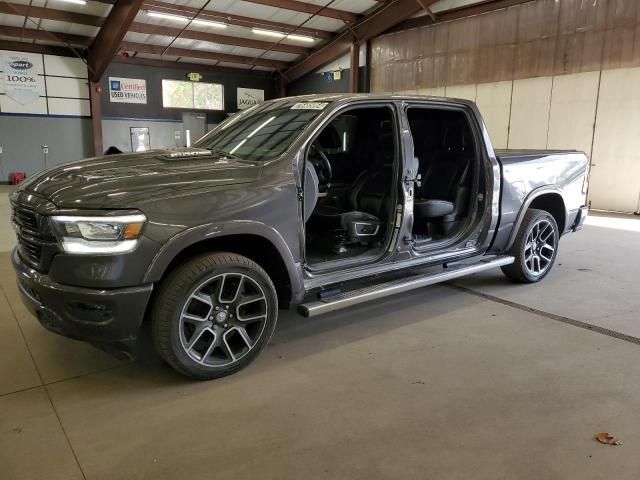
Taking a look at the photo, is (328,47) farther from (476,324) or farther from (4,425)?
(4,425)

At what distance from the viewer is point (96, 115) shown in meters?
17.5

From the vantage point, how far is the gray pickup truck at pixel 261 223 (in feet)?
8.01

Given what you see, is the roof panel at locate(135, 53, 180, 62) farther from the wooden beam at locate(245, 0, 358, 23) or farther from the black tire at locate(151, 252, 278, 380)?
the black tire at locate(151, 252, 278, 380)

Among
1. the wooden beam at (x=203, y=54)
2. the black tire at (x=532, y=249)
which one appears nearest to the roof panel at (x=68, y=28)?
the wooden beam at (x=203, y=54)

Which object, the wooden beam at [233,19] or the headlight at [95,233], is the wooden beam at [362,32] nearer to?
the wooden beam at [233,19]

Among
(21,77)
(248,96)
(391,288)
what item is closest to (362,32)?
(248,96)

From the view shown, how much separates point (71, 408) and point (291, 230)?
1507 mm

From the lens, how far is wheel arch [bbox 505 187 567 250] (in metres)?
4.48

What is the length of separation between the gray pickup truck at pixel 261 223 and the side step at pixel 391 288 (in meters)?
0.01

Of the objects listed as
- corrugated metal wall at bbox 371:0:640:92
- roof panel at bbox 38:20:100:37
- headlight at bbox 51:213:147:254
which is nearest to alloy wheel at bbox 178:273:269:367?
headlight at bbox 51:213:147:254

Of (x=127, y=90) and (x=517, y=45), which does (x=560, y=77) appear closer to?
(x=517, y=45)

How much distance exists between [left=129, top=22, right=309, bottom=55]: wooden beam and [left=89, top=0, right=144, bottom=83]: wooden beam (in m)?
0.84

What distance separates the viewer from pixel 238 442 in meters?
2.24

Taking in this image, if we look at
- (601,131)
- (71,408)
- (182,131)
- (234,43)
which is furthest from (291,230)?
(182,131)
